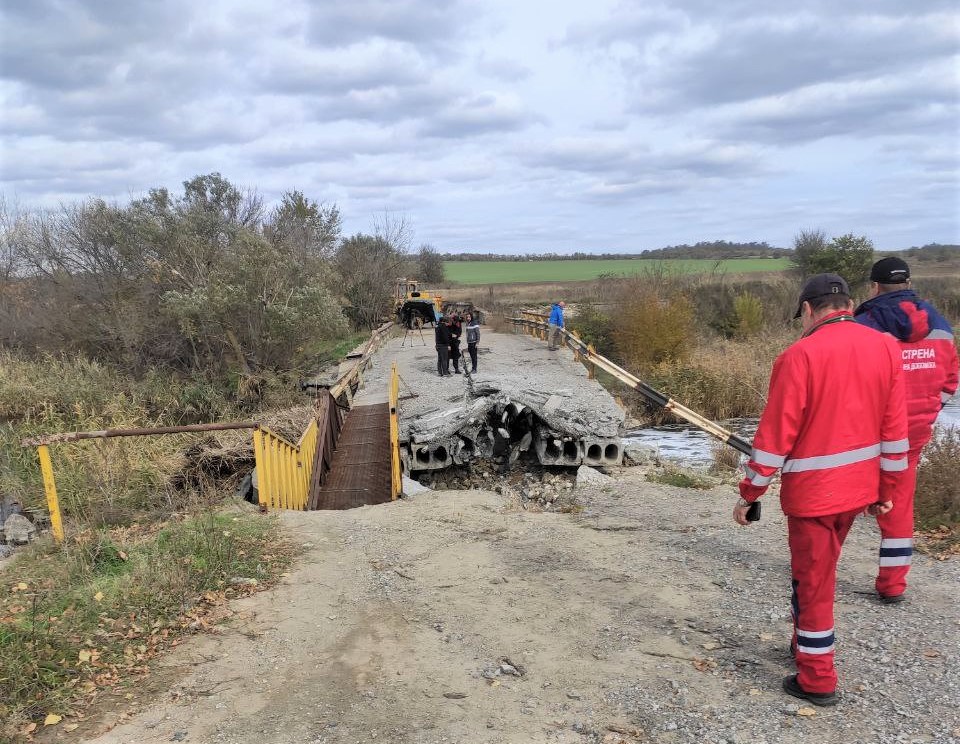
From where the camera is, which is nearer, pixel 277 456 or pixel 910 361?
pixel 910 361

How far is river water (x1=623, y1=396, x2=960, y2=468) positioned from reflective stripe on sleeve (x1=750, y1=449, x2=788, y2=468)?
943 centimetres

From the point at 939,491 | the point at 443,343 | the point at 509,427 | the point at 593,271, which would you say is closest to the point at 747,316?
the point at 443,343

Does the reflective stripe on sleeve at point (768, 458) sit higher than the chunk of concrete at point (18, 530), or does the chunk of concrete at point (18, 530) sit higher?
the reflective stripe on sleeve at point (768, 458)

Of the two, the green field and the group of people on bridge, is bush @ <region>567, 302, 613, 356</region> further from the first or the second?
the group of people on bridge

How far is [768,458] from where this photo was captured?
3.22 meters

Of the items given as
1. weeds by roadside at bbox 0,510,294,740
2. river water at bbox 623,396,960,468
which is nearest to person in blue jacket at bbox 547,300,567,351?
river water at bbox 623,396,960,468

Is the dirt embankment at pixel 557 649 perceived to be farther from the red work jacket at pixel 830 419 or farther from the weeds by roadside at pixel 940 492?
the red work jacket at pixel 830 419

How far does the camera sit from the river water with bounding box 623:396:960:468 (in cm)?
1383

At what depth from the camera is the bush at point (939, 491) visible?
594 centimetres

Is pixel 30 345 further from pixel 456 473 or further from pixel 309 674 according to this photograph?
pixel 309 674

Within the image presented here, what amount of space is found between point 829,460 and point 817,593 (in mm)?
648

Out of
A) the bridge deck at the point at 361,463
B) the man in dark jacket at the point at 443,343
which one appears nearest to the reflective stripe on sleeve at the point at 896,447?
the bridge deck at the point at 361,463

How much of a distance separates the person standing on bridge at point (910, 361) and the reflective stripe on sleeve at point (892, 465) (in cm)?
106

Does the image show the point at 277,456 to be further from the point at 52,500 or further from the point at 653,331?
the point at 653,331
